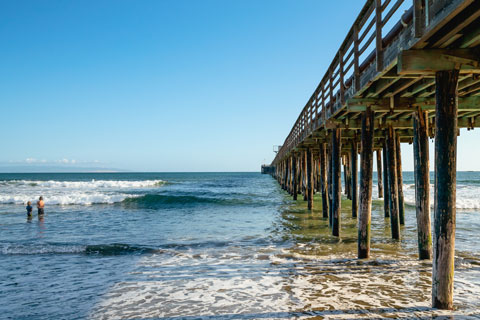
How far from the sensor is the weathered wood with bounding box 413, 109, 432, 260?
747 cm

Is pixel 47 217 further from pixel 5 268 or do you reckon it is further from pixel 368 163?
pixel 368 163

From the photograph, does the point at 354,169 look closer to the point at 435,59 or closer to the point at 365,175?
the point at 365,175

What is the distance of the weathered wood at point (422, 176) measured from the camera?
7473mm

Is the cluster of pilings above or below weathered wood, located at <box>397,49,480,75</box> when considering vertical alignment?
below

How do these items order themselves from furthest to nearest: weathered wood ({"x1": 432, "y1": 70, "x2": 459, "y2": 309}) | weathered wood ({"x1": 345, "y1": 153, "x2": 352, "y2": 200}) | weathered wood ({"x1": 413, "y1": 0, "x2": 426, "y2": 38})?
1. weathered wood ({"x1": 345, "y1": 153, "x2": 352, "y2": 200})
2. weathered wood ({"x1": 432, "y1": 70, "x2": 459, "y2": 309})
3. weathered wood ({"x1": 413, "y1": 0, "x2": 426, "y2": 38})

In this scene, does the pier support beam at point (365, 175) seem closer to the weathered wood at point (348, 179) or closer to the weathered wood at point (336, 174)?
the weathered wood at point (336, 174)

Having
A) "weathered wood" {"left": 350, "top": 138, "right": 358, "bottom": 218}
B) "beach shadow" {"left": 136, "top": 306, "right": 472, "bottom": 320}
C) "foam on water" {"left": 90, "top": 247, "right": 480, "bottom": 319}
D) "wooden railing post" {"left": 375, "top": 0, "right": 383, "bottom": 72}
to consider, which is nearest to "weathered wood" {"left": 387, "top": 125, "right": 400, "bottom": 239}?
"weathered wood" {"left": 350, "top": 138, "right": 358, "bottom": 218}

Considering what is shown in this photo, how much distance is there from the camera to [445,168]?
4.61m

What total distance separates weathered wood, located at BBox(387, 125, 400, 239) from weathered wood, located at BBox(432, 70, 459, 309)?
579 centimetres

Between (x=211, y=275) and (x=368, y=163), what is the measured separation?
437 centimetres

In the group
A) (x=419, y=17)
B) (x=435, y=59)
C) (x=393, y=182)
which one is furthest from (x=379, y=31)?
(x=393, y=182)

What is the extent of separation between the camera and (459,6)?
10.7 ft

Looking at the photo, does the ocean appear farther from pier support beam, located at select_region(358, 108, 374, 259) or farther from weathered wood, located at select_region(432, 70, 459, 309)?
weathered wood, located at select_region(432, 70, 459, 309)

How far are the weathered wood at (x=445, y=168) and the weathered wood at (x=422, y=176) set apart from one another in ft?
9.77
